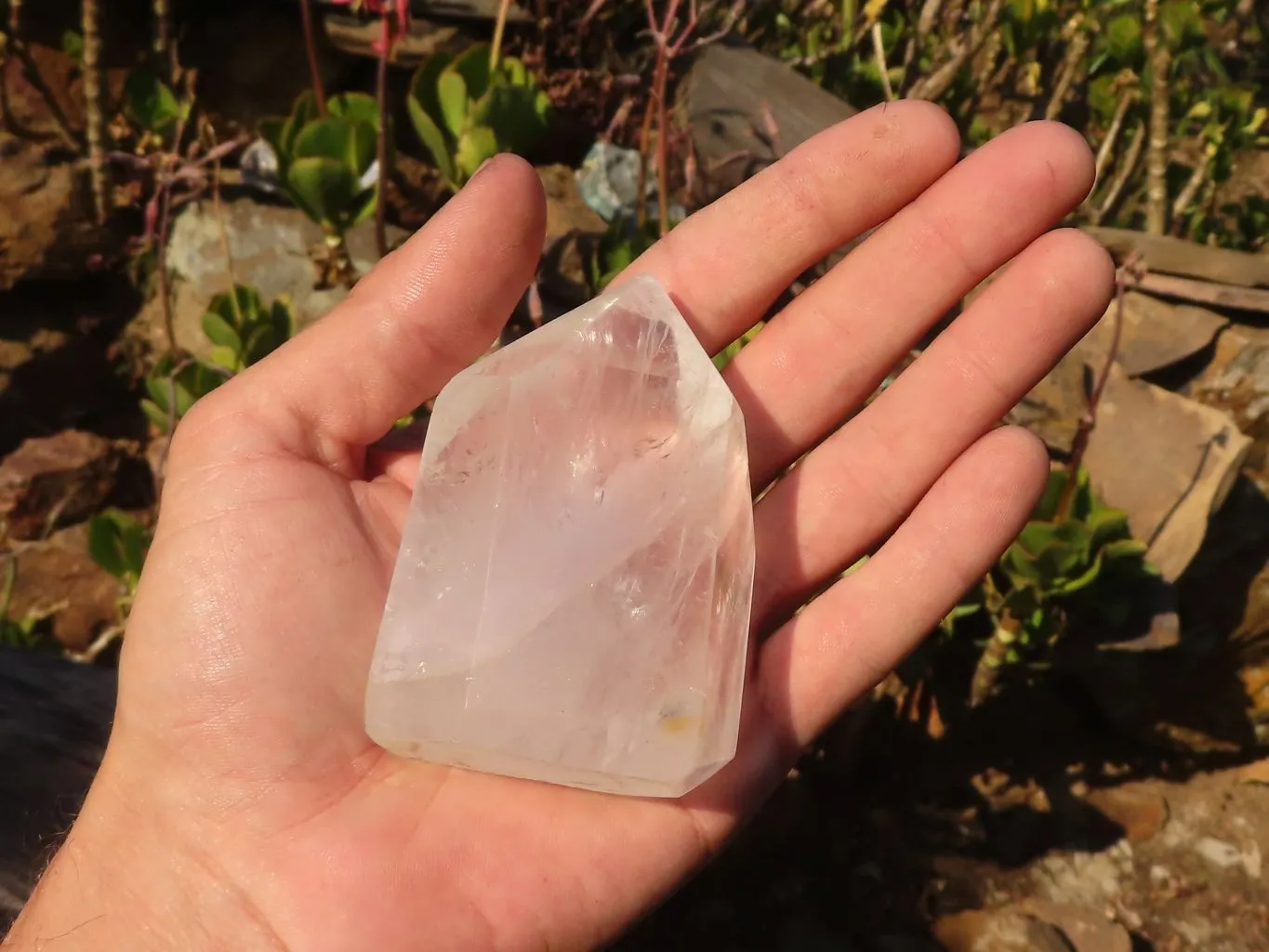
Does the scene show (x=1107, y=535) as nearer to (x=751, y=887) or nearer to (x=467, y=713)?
(x=751, y=887)

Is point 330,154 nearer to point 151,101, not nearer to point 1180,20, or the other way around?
point 151,101

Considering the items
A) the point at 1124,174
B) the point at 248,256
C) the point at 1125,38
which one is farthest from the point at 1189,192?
the point at 248,256

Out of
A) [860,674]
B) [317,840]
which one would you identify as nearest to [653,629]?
[860,674]

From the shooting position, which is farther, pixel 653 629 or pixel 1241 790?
pixel 1241 790

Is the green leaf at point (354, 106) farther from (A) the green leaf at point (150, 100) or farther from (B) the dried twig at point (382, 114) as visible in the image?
(A) the green leaf at point (150, 100)

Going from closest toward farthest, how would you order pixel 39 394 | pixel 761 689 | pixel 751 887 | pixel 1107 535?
pixel 761 689 < pixel 1107 535 < pixel 751 887 < pixel 39 394

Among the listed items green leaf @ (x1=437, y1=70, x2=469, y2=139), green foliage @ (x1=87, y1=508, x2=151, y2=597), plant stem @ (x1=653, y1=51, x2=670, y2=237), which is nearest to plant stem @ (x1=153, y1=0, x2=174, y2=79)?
green leaf @ (x1=437, y1=70, x2=469, y2=139)

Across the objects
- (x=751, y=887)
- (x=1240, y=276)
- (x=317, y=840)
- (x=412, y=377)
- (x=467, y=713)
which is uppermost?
(x=412, y=377)

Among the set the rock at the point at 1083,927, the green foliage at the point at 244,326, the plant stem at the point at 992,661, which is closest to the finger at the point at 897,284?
the plant stem at the point at 992,661
